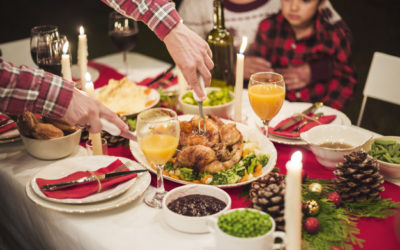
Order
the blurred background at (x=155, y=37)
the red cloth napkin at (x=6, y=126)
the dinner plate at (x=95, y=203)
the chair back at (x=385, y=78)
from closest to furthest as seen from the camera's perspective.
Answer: the dinner plate at (x=95, y=203) < the red cloth napkin at (x=6, y=126) < the chair back at (x=385, y=78) < the blurred background at (x=155, y=37)

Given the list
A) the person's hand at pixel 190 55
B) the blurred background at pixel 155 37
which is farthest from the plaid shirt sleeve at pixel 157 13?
the blurred background at pixel 155 37

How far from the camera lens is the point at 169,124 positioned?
125cm

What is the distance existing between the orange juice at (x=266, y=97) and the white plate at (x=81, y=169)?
498 mm

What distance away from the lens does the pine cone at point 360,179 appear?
1.30m

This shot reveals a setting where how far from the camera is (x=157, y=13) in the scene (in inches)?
62.5

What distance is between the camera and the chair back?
217cm

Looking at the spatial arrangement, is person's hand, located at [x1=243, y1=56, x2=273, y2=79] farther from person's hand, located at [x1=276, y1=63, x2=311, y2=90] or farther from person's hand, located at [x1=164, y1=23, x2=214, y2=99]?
person's hand, located at [x1=164, y1=23, x2=214, y2=99]

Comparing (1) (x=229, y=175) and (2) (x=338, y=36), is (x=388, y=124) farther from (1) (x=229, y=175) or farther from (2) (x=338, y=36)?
(1) (x=229, y=175)

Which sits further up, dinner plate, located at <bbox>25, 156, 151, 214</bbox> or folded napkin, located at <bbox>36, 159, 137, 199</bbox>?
folded napkin, located at <bbox>36, 159, 137, 199</bbox>

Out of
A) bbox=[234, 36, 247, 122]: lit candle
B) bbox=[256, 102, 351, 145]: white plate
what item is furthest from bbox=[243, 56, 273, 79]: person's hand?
bbox=[234, 36, 247, 122]: lit candle

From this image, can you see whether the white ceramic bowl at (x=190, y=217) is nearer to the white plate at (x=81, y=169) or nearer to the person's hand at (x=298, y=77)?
the white plate at (x=81, y=169)

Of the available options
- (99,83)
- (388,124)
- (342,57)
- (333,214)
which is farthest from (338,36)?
(333,214)

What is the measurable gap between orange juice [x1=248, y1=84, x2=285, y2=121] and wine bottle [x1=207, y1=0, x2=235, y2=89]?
0.46 meters

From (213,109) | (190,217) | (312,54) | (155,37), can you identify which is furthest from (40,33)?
(155,37)
